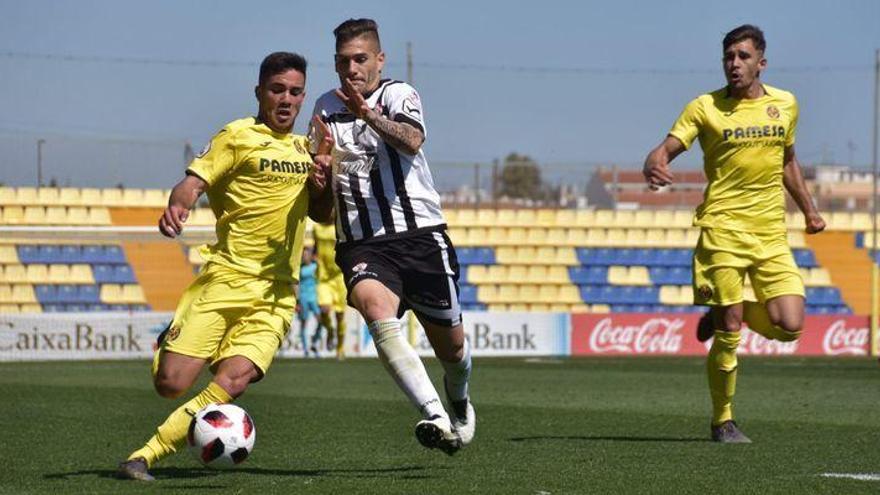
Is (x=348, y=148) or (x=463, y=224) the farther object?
(x=463, y=224)

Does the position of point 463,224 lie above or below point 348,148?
below

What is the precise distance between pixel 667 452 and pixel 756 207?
6.06 feet

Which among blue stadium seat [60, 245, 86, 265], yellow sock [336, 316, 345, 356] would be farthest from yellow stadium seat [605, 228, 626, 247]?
yellow sock [336, 316, 345, 356]

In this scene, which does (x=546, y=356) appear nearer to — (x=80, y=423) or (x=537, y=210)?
(x=537, y=210)

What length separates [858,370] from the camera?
21062 millimetres

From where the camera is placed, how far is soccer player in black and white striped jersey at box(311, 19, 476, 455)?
25.6 feet

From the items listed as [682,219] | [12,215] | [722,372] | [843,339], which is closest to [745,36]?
[722,372]

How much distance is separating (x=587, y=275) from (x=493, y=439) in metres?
26.9

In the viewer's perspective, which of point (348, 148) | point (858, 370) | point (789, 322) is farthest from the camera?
point (858, 370)

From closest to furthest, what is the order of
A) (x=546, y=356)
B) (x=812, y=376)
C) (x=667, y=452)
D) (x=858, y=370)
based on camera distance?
(x=667, y=452), (x=812, y=376), (x=858, y=370), (x=546, y=356)

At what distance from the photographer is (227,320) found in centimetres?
812

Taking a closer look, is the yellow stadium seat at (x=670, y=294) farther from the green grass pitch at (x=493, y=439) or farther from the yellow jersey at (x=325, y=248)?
the green grass pitch at (x=493, y=439)

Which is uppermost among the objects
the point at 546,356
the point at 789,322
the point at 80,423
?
the point at 789,322

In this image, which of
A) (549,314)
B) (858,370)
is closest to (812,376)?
(858,370)
